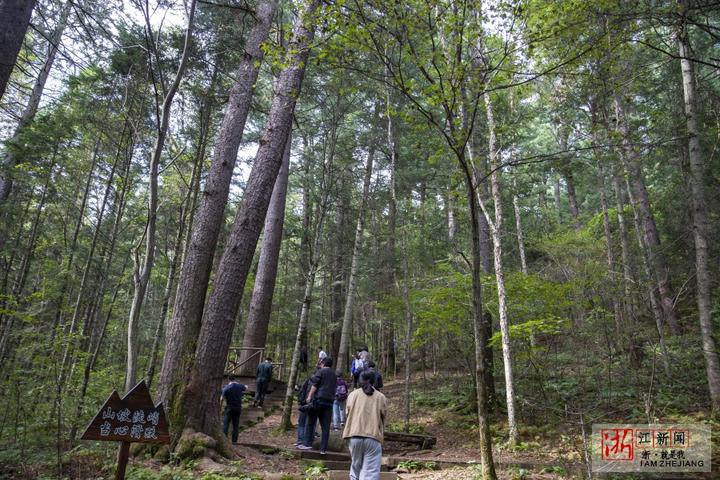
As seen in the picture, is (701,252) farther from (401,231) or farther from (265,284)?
(265,284)

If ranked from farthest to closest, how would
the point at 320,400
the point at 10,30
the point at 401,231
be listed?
the point at 401,231 → the point at 320,400 → the point at 10,30

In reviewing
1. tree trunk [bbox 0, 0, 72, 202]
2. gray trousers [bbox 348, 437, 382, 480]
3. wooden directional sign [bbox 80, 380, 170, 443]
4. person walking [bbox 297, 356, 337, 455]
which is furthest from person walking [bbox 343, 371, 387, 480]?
tree trunk [bbox 0, 0, 72, 202]

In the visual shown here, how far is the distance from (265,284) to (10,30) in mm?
9369

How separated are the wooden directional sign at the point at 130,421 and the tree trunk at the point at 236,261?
2.12 meters

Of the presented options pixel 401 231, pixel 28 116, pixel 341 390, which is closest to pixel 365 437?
pixel 341 390

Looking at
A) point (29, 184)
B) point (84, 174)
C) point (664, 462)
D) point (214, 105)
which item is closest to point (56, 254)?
point (84, 174)

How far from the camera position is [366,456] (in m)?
4.71

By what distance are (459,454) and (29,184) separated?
43.5 feet

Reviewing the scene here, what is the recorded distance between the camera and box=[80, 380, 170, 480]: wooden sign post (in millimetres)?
3637

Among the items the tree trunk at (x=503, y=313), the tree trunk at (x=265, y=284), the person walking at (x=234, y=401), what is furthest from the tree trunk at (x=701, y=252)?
the tree trunk at (x=265, y=284)

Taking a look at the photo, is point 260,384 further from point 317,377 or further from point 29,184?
point 29,184

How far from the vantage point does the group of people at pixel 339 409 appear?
15.4ft

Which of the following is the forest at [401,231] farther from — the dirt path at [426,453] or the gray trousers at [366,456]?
the gray trousers at [366,456]

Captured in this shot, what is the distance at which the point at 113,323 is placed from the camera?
747 inches
